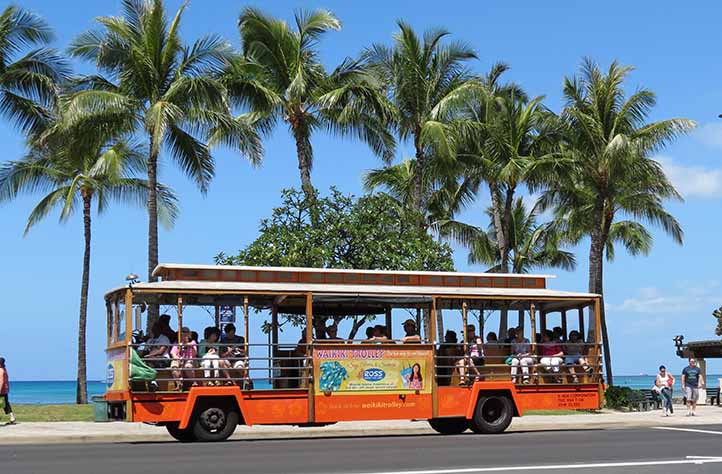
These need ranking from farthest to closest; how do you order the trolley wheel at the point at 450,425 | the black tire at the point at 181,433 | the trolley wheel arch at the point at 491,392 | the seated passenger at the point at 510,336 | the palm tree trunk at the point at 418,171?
the palm tree trunk at the point at 418,171 < the seated passenger at the point at 510,336 < the trolley wheel at the point at 450,425 < the trolley wheel arch at the point at 491,392 < the black tire at the point at 181,433

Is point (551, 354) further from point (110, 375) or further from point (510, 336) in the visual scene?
point (110, 375)

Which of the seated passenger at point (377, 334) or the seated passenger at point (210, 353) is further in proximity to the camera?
the seated passenger at point (377, 334)

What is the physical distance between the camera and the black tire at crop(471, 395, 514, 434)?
20688mm

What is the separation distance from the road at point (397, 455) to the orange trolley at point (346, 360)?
2.26 ft

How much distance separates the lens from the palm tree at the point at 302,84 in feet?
109

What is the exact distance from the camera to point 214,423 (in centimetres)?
1884

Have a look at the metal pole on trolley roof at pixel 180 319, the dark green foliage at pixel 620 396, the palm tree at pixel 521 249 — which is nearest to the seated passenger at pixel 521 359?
the metal pole on trolley roof at pixel 180 319

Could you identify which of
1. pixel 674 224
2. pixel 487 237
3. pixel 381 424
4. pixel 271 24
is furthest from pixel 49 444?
pixel 487 237

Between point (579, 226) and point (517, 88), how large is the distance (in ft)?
20.4

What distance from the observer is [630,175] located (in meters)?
36.3

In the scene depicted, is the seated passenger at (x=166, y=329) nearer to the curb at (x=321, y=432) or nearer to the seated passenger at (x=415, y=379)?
the curb at (x=321, y=432)

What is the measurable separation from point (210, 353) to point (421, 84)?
20235 mm

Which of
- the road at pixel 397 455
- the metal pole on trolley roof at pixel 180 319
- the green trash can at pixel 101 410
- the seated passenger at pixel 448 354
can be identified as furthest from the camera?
the seated passenger at pixel 448 354

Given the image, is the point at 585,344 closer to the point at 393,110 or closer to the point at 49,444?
the point at 49,444
